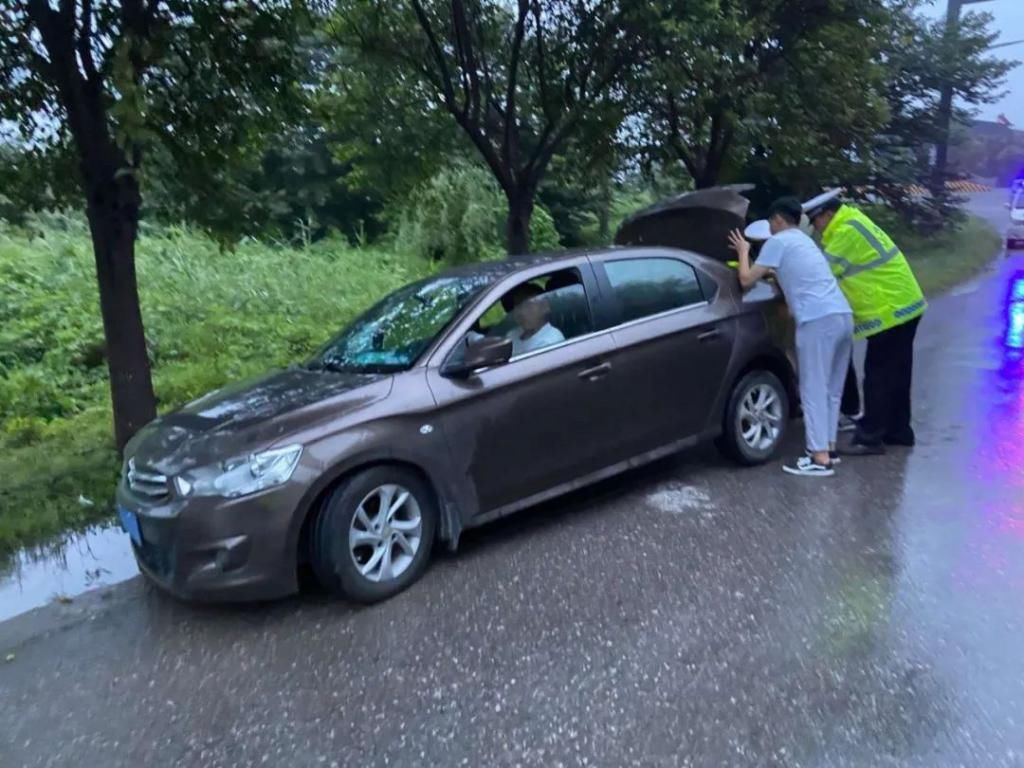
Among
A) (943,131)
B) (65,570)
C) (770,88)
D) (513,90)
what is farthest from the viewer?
(943,131)

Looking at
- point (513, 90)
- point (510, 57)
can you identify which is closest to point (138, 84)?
point (513, 90)

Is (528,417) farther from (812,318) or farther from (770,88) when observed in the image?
(770,88)

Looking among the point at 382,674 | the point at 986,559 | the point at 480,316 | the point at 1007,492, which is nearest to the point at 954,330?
the point at 1007,492

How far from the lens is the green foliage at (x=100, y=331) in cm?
676

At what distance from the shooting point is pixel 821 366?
609cm

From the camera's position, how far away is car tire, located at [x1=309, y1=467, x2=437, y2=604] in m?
4.36

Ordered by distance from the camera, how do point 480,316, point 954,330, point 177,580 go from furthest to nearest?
point 954,330 → point 480,316 → point 177,580

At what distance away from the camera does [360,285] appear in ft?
47.2

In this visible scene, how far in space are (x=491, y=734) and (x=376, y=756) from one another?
16.4 inches

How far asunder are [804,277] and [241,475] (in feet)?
12.4

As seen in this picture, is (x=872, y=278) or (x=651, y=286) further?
(x=872, y=278)

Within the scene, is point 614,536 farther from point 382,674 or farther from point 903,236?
point 903,236

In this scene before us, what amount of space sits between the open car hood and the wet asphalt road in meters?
2.20

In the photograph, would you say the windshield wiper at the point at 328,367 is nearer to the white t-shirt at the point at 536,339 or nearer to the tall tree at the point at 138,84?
the white t-shirt at the point at 536,339
